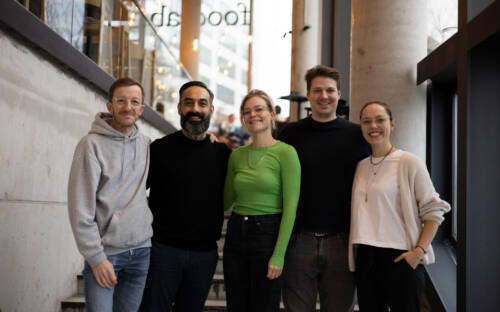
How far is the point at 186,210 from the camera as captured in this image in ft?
8.00

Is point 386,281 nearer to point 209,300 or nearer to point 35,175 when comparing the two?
point 209,300

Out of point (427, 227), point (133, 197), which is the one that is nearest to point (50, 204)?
point (133, 197)

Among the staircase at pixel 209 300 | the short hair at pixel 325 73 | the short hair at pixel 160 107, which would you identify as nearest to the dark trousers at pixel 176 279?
the short hair at pixel 325 73

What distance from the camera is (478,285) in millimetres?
2611

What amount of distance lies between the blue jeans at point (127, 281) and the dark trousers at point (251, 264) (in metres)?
0.42

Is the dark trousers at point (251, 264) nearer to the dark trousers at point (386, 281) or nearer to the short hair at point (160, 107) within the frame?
the dark trousers at point (386, 281)

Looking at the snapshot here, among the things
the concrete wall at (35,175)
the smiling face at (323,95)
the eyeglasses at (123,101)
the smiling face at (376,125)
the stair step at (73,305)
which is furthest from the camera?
the stair step at (73,305)

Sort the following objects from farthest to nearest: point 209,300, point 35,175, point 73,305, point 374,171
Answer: point 209,300 < point 73,305 < point 35,175 < point 374,171

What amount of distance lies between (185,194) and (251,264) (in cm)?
50

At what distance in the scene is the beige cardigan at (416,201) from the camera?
2.34 meters

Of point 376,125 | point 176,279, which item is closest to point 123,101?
point 176,279

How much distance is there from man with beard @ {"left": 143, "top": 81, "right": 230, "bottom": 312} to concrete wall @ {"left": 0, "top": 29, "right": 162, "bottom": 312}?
3.32 feet

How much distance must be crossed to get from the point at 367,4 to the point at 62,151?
271 centimetres

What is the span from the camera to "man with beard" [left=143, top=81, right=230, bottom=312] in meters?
2.40
